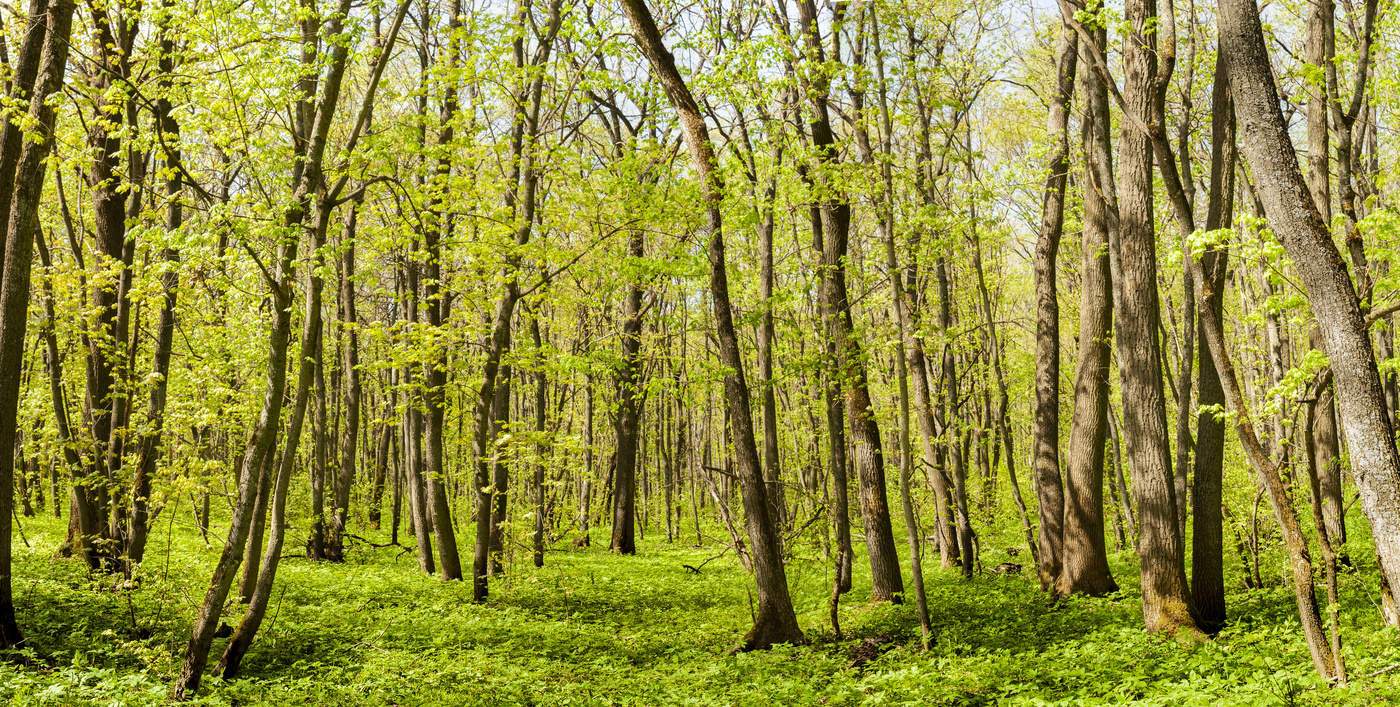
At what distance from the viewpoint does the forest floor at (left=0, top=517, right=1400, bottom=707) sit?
652 cm

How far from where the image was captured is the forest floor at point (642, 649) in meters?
6.52

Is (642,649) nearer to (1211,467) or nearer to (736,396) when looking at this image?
(736,396)

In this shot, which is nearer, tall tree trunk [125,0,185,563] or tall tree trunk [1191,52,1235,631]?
tall tree trunk [1191,52,1235,631]

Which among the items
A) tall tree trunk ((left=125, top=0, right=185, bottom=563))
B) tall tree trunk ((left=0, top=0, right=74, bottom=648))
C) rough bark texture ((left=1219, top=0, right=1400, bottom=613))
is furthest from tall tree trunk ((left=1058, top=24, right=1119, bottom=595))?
tall tree trunk ((left=0, top=0, right=74, bottom=648))

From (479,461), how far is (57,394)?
5.09 meters

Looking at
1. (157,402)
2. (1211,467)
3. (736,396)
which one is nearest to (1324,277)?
(1211,467)

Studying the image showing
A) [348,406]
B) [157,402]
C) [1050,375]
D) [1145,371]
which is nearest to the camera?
[1145,371]

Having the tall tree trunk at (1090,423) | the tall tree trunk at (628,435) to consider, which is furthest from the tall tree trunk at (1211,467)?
the tall tree trunk at (628,435)

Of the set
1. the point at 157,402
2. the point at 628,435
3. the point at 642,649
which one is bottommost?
the point at 642,649

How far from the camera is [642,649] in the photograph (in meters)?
9.67

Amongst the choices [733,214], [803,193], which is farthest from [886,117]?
[733,214]

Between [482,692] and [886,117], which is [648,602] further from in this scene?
[886,117]

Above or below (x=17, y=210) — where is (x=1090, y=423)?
below

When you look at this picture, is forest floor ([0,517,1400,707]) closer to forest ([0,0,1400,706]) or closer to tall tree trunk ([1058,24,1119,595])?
forest ([0,0,1400,706])
